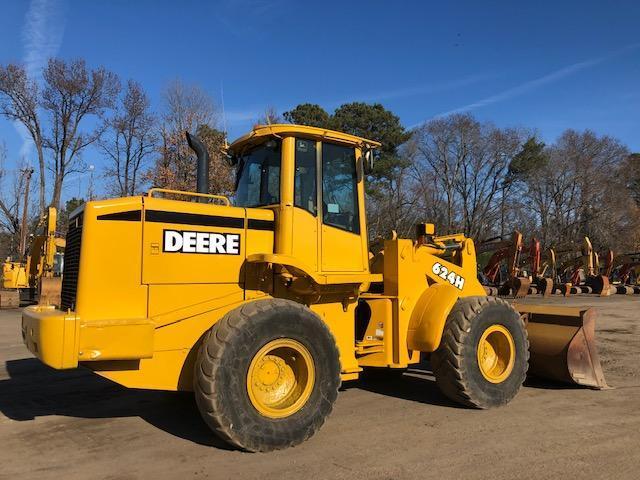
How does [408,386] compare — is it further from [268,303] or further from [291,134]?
[291,134]

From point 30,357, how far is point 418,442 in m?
7.81

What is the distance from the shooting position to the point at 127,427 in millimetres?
5453

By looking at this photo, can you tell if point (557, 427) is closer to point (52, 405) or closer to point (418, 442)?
point (418, 442)

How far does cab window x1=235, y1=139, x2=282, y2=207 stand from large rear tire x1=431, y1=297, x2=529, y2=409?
2491mm

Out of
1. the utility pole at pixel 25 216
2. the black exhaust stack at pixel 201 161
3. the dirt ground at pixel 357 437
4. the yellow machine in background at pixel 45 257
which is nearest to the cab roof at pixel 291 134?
the black exhaust stack at pixel 201 161

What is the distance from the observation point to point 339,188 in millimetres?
5914

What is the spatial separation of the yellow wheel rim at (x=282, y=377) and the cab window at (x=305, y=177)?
144 centimetres

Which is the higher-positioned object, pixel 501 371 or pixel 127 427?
pixel 501 371

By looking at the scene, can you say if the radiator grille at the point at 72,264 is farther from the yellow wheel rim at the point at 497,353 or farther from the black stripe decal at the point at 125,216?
the yellow wheel rim at the point at 497,353

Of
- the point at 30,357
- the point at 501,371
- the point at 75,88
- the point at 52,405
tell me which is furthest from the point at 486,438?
the point at 75,88

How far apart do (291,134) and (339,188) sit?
794mm

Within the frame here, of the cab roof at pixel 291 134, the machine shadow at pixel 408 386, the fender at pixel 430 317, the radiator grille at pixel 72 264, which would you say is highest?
the cab roof at pixel 291 134

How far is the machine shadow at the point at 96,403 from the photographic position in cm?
547

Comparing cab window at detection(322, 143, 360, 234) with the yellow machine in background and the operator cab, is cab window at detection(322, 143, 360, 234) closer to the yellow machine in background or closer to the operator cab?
the operator cab
